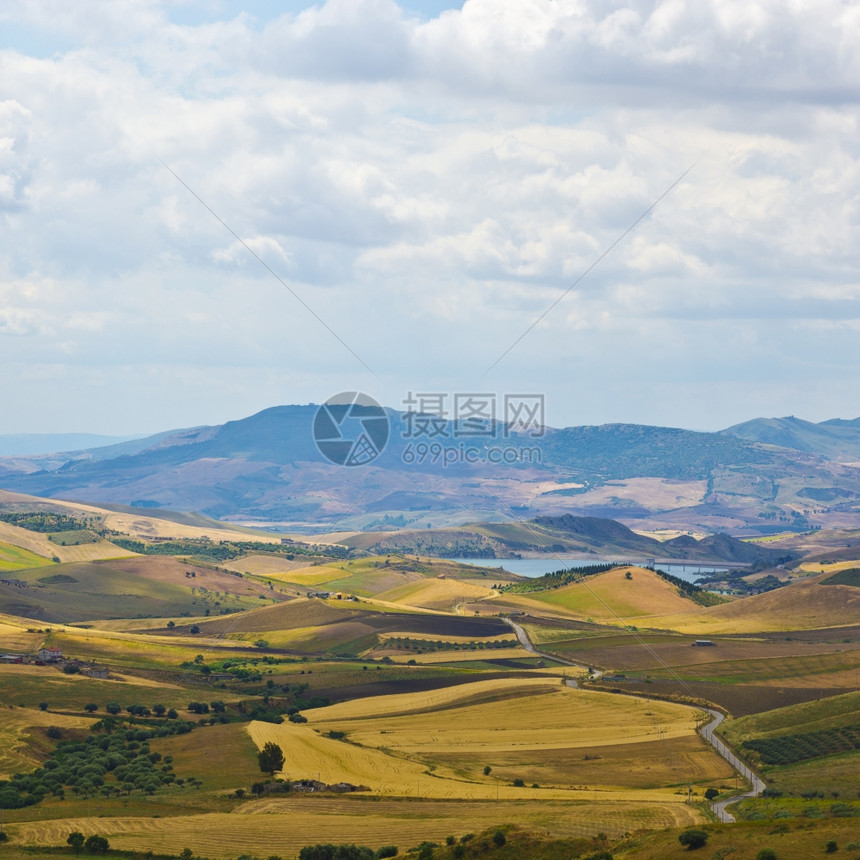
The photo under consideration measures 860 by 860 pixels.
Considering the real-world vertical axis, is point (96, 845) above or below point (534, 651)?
above

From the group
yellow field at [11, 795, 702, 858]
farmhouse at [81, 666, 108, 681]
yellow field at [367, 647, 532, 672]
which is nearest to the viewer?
yellow field at [11, 795, 702, 858]

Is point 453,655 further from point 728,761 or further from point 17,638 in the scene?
point 728,761

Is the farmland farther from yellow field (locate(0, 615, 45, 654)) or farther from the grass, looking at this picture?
yellow field (locate(0, 615, 45, 654))

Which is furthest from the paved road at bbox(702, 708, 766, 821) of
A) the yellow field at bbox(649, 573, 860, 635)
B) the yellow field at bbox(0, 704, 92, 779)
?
the yellow field at bbox(649, 573, 860, 635)

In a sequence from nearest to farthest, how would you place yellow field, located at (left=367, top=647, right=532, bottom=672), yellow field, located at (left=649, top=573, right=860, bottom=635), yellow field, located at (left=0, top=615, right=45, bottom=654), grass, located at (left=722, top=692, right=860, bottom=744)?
1. grass, located at (left=722, top=692, right=860, bottom=744)
2. yellow field, located at (left=0, top=615, right=45, bottom=654)
3. yellow field, located at (left=367, top=647, right=532, bottom=672)
4. yellow field, located at (left=649, top=573, right=860, bottom=635)

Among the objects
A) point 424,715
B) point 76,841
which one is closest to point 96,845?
point 76,841

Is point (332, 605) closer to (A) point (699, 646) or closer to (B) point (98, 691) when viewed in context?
(A) point (699, 646)

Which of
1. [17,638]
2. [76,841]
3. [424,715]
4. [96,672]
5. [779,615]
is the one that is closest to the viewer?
[76,841]

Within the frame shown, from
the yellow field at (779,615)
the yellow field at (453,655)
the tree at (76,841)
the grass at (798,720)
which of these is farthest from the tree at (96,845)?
the yellow field at (779,615)
